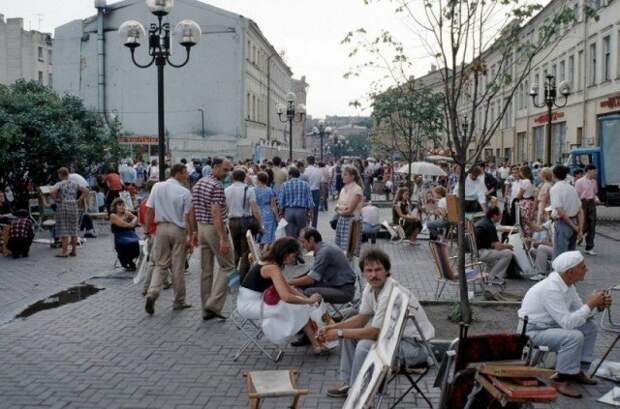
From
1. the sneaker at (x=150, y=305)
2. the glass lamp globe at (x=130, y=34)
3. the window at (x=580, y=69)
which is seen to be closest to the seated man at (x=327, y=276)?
the sneaker at (x=150, y=305)

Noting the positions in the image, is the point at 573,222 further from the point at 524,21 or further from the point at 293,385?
the point at 293,385

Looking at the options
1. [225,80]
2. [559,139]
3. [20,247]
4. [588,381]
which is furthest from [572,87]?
[588,381]

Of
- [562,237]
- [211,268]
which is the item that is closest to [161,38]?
[211,268]

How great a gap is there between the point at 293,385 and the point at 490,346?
1397 millimetres

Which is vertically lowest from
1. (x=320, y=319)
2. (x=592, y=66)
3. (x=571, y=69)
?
(x=320, y=319)

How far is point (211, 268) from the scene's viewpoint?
8.83 m

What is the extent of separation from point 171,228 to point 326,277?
2522 mm

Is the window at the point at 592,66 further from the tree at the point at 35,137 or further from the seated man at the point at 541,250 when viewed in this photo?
the tree at the point at 35,137

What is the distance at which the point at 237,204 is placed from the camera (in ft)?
34.4

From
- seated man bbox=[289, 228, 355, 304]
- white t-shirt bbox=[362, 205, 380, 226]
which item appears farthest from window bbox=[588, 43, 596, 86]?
seated man bbox=[289, 228, 355, 304]

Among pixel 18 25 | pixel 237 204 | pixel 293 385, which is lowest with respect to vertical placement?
pixel 293 385

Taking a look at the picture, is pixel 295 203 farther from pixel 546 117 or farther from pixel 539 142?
pixel 539 142

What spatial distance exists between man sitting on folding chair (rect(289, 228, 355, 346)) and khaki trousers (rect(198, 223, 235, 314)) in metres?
1.43

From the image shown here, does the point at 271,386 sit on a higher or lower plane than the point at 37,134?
lower
